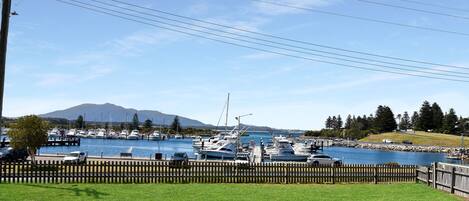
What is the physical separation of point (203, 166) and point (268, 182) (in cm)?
426

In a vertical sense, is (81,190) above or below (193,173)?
below

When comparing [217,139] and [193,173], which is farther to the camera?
[217,139]

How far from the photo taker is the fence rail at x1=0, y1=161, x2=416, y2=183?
3128cm

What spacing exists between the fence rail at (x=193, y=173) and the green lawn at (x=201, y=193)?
106 inches

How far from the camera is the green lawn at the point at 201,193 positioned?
24.4 metres

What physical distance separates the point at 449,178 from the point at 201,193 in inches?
538

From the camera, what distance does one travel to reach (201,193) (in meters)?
26.6

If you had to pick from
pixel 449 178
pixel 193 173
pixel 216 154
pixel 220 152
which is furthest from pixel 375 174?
pixel 216 154

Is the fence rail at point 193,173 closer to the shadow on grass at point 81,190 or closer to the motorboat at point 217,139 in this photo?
the shadow on grass at point 81,190

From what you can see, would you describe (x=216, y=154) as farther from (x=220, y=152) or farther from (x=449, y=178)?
(x=449, y=178)

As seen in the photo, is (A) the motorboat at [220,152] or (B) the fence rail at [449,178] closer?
(B) the fence rail at [449,178]

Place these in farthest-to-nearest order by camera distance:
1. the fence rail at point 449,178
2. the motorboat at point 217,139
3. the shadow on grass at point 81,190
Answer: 1. the motorboat at point 217,139
2. the fence rail at point 449,178
3. the shadow on grass at point 81,190

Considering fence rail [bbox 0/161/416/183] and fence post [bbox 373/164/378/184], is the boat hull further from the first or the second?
fence post [bbox 373/164/378/184]

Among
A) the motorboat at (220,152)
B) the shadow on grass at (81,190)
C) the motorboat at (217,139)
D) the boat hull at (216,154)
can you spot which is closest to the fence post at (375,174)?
the shadow on grass at (81,190)
